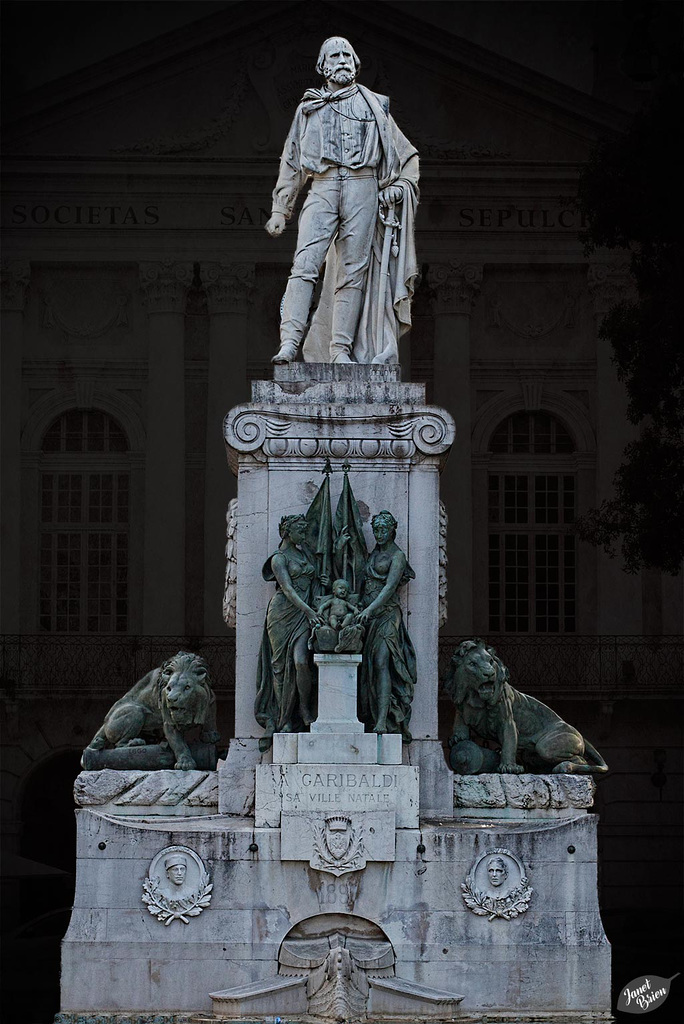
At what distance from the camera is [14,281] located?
1304 inches

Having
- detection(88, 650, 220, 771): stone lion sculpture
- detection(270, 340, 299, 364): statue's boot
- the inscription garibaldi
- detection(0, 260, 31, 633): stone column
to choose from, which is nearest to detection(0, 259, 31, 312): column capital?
detection(0, 260, 31, 633): stone column

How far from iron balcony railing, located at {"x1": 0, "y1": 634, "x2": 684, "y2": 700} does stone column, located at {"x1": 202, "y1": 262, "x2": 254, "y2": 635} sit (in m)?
1.24

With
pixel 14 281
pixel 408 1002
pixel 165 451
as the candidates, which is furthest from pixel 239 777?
pixel 14 281

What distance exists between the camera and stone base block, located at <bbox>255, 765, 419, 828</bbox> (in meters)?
13.9

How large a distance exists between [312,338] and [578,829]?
4.05 metres

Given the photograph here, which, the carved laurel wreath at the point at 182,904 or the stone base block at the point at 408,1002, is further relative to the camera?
the carved laurel wreath at the point at 182,904

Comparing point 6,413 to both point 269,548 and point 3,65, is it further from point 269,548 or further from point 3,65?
point 269,548

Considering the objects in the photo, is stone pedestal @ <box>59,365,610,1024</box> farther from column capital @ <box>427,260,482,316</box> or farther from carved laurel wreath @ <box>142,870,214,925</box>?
column capital @ <box>427,260,482,316</box>

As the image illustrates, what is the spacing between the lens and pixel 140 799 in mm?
14328

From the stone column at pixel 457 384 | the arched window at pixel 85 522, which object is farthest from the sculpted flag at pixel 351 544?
the arched window at pixel 85 522

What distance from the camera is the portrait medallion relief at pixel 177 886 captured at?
13781 millimetres

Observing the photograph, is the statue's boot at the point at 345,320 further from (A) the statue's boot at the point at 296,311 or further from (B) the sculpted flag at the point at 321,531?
(B) the sculpted flag at the point at 321,531

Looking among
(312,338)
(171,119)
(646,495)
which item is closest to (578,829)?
(312,338)

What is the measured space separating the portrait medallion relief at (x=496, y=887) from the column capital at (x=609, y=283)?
2008 cm
